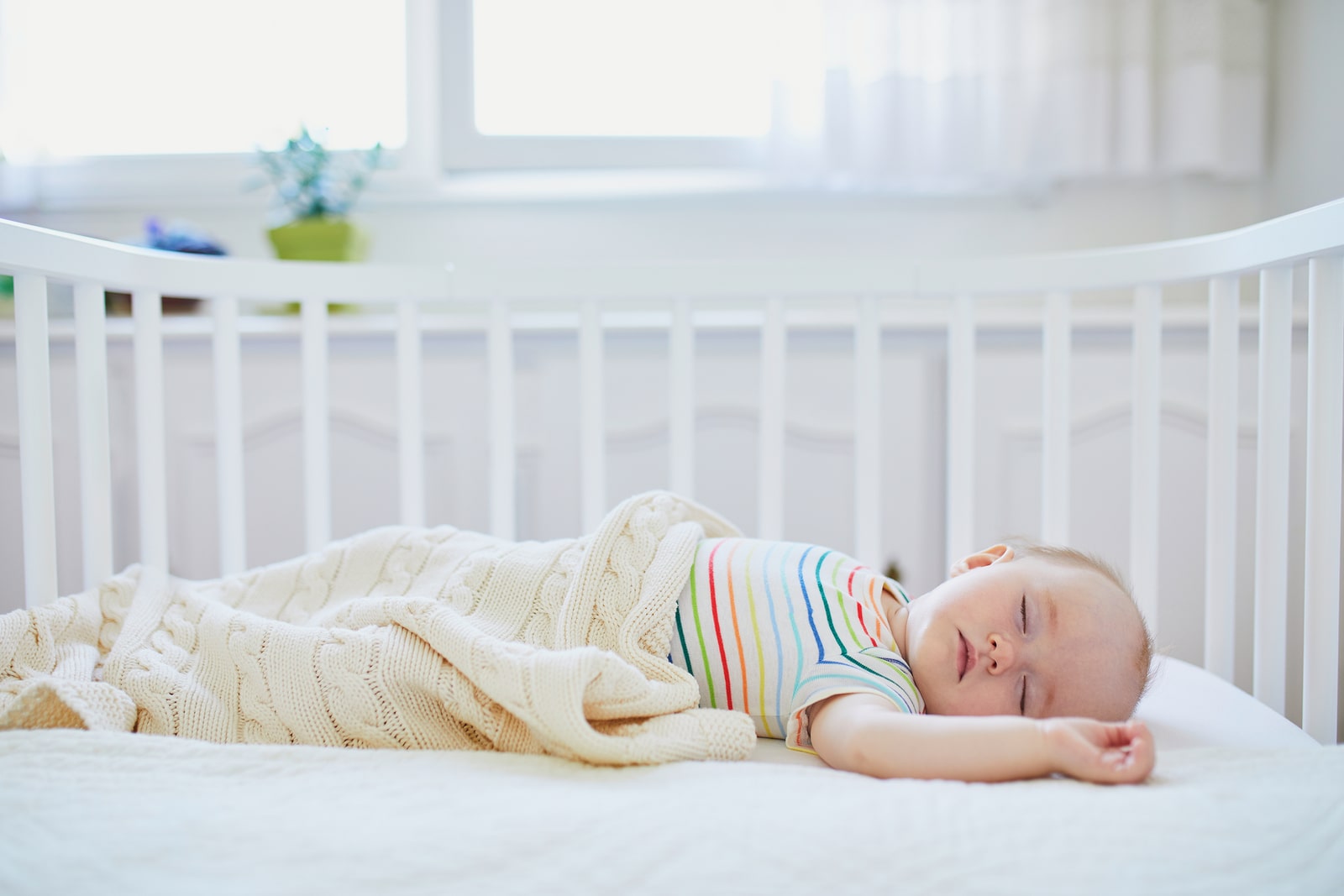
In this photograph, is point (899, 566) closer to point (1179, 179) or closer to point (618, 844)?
point (1179, 179)

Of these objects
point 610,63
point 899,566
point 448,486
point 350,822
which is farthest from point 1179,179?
point 350,822

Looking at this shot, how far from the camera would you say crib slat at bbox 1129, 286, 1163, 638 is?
3.15ft

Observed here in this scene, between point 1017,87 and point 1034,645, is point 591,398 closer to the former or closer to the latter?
point 1034,645

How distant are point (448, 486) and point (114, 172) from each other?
0.87m

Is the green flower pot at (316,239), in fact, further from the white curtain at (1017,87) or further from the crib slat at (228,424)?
the white curtain at (1017,87)

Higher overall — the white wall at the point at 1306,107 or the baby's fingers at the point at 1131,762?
the white wall at the point at 1306,107

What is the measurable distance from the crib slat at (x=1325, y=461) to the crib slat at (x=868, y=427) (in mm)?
406

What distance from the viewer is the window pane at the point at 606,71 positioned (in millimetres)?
1618

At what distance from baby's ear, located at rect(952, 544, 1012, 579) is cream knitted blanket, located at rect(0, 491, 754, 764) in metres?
0.24

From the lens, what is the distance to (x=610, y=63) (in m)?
1.63

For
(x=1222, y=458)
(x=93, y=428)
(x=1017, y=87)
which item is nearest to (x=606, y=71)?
(x=1017, y=87)

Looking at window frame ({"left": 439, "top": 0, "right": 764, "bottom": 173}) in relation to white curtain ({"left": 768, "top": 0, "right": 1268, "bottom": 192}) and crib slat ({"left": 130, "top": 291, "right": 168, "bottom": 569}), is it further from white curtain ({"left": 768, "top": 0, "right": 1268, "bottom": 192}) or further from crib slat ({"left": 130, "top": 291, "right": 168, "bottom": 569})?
crib slat ({"left": 130, "top": 291, "right": 168, "bottom": 569})

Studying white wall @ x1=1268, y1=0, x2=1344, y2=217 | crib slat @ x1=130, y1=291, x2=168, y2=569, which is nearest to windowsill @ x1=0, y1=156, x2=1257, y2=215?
white wall @ x1=1268, y1=0, x2=1344, y2=217

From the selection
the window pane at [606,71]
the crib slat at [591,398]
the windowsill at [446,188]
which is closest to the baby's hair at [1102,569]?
the crib slat at [591,398]
